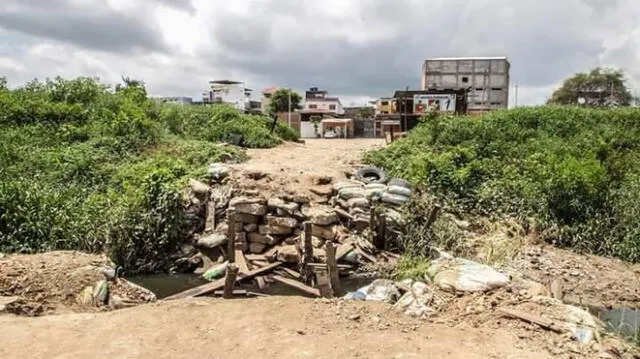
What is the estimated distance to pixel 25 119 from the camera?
1377cm

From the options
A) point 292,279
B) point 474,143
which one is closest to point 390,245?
point 292,279

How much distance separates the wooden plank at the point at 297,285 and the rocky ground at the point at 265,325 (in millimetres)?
1154

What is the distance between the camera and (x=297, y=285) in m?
7.28

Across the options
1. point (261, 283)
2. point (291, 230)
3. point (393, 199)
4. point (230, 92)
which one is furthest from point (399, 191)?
point (230, 92)

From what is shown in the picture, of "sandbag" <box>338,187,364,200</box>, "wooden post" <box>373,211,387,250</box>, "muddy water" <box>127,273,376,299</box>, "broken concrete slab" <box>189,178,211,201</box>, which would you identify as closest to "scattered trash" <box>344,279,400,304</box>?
"muddy water" <box>127,273,376,299</box>

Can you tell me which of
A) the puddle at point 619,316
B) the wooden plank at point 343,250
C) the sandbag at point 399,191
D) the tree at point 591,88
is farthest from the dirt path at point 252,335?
the tree at point 591,88

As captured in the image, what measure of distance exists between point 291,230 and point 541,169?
211 inches

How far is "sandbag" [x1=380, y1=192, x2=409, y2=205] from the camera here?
9.62 m

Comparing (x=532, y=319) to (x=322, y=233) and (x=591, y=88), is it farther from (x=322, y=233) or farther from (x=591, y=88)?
(x=591, y=88)

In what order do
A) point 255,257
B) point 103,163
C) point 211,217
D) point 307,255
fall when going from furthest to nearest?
point 103,163 → point 211,217 → point 255,257 → point 307,255

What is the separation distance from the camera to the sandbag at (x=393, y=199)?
379 inches

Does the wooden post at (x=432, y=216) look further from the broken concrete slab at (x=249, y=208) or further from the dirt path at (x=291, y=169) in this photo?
the broken concrete slab at (x=249, y=208)

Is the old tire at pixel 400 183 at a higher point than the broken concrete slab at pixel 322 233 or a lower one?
higher

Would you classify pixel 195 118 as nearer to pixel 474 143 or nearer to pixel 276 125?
pixel 276 125
